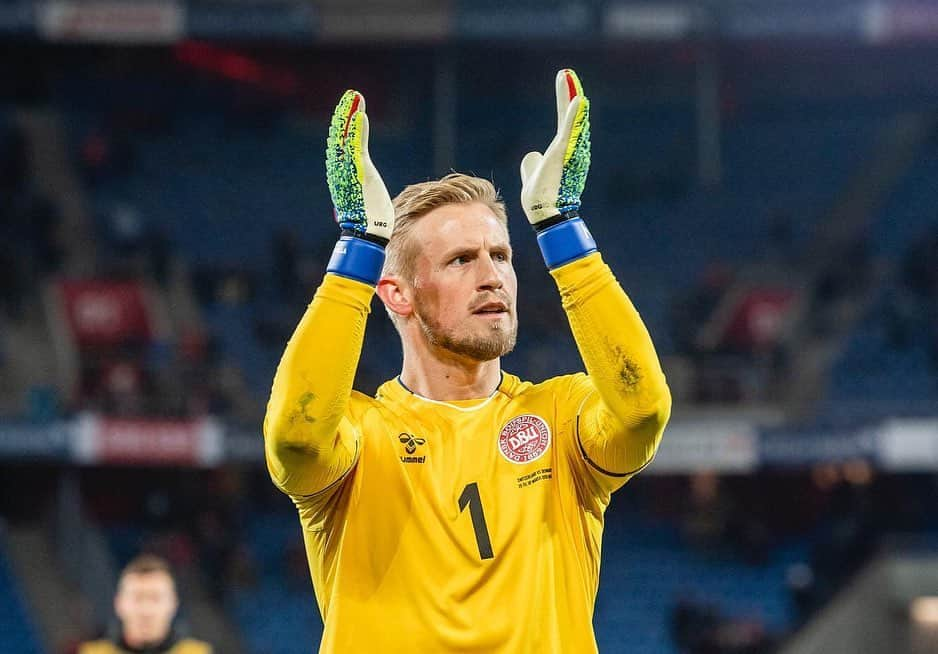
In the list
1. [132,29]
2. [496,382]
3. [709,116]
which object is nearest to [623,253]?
[709,116]

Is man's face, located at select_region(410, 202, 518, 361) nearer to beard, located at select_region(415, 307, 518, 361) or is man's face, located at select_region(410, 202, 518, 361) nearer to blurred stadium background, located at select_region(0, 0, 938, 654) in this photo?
beard, located at select_region(415, 307, 518, 361)

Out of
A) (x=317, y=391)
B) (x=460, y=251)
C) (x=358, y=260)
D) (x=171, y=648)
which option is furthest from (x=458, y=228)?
(x=171, y=648)

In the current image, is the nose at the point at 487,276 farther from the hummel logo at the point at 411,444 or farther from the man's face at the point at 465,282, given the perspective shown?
the hummel logo at the point at 411,444

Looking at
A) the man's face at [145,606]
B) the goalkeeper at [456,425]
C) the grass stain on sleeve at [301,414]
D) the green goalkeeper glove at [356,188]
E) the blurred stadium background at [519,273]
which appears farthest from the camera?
the blurred stadium background at [519,273]

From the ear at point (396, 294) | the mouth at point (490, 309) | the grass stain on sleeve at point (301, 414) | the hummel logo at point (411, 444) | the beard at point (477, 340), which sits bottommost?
the hummel logo at point (411, 444)

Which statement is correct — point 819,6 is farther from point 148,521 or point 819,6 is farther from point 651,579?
point 148,521

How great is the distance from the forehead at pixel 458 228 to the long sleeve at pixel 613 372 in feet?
0.70

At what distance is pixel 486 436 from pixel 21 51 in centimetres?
1953

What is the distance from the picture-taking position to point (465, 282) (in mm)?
2775

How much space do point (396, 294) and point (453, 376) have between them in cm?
23

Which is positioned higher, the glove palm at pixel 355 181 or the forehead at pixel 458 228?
the glove palm at pixel 355 181

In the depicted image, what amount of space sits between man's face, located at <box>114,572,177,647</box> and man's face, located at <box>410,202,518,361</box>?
2.57 metres

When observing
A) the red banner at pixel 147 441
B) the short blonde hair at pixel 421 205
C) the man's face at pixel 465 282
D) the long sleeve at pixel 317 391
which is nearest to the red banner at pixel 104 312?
the red banner at pixel 147 441

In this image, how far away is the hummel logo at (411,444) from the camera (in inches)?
106
